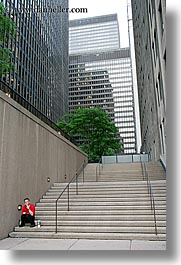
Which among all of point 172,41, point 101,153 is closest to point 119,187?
point 172,41

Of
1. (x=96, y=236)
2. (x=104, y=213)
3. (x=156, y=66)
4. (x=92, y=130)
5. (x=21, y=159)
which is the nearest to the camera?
(x=96, y=236)

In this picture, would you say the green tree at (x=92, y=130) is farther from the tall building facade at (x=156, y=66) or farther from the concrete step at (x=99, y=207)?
the concrete step at (x=99, y=207)

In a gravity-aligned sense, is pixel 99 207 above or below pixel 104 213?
above

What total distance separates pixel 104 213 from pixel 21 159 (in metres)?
3.11

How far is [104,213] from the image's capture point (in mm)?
7367

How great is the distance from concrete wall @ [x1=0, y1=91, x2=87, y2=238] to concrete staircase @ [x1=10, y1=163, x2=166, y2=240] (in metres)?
0.58

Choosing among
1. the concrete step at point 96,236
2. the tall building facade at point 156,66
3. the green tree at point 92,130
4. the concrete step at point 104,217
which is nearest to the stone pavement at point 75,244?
the concrete step at point 96,236

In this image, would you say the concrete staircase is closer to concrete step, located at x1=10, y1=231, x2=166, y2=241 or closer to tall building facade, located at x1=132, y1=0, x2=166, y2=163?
concrete step, located at x1=10, y1=231, x2=166, y2=241

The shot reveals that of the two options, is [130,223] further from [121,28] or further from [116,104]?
[116,104]

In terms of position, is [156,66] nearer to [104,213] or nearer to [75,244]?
[104,213]

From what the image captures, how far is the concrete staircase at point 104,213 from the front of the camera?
6258mm

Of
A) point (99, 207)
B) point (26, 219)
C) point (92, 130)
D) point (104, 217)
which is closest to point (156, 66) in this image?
point (99, 207)

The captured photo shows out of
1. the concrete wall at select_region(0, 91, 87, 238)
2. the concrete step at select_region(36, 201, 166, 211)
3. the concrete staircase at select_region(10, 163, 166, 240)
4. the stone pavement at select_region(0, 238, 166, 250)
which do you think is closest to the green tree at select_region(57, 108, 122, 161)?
the concrete wall at select_region(0, 91, 87, 238)

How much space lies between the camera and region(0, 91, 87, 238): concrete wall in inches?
266
